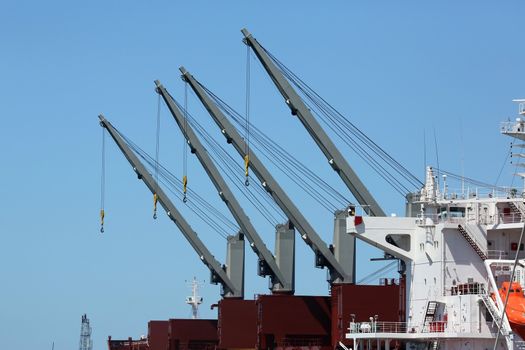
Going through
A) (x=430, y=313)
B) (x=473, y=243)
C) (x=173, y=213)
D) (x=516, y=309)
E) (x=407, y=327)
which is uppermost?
(x=173, y=213)

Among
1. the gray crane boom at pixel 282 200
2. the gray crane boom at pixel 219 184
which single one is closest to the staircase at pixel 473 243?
the gray crane boom at pixel 282 200

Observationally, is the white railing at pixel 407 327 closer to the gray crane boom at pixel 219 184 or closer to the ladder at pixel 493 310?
the ladder at pixel 493 310

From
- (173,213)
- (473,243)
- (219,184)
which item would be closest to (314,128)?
(219,184)

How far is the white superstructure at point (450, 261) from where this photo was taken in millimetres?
57406

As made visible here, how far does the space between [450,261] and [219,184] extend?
34.0 meters

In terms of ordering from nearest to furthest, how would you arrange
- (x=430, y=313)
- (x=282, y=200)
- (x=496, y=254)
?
(x=430, y=313) < (x=496, y=254) < (x=282, y=200)

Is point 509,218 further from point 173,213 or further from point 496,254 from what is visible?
point 173,213

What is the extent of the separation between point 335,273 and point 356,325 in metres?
20.4

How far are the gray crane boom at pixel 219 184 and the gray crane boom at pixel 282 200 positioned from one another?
561 centimetres

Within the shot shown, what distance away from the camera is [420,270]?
6281cm

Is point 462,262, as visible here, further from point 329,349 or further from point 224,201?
point 224,201

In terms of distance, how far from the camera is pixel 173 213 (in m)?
101

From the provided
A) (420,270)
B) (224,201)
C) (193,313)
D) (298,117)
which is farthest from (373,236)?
(193,313)

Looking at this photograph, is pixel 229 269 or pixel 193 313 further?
pixel 193 313
